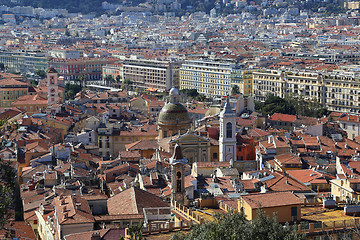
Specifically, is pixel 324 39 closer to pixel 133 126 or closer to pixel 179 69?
→ pixel 179 69

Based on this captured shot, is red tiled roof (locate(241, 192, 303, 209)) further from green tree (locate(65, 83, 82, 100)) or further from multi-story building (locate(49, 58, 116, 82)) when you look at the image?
multi-story building (locate(49, 58, 116, 82))

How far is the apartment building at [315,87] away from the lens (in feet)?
249

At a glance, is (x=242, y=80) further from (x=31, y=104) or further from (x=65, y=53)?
(x=65, y=53)

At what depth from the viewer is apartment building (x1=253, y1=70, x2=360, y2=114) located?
249 ft

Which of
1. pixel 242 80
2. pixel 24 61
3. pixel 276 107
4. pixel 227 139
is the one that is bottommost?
pixel 24 61

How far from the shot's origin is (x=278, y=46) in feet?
503

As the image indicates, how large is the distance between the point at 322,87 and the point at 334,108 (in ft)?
9.51

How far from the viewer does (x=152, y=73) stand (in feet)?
335

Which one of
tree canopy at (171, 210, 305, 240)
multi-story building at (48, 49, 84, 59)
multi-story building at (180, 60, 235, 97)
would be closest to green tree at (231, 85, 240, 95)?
multi-story building at (180, 60, 235, 97)

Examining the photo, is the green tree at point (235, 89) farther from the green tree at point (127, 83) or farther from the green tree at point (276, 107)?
the green tree at point (127, 83)

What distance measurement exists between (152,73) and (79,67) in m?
17.6

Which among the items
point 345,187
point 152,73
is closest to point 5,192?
point 345,187

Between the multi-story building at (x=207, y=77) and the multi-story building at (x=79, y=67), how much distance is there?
2163 cm

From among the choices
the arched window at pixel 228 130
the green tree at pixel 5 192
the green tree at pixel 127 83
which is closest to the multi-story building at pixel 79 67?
the green tree at pixel 127 83
